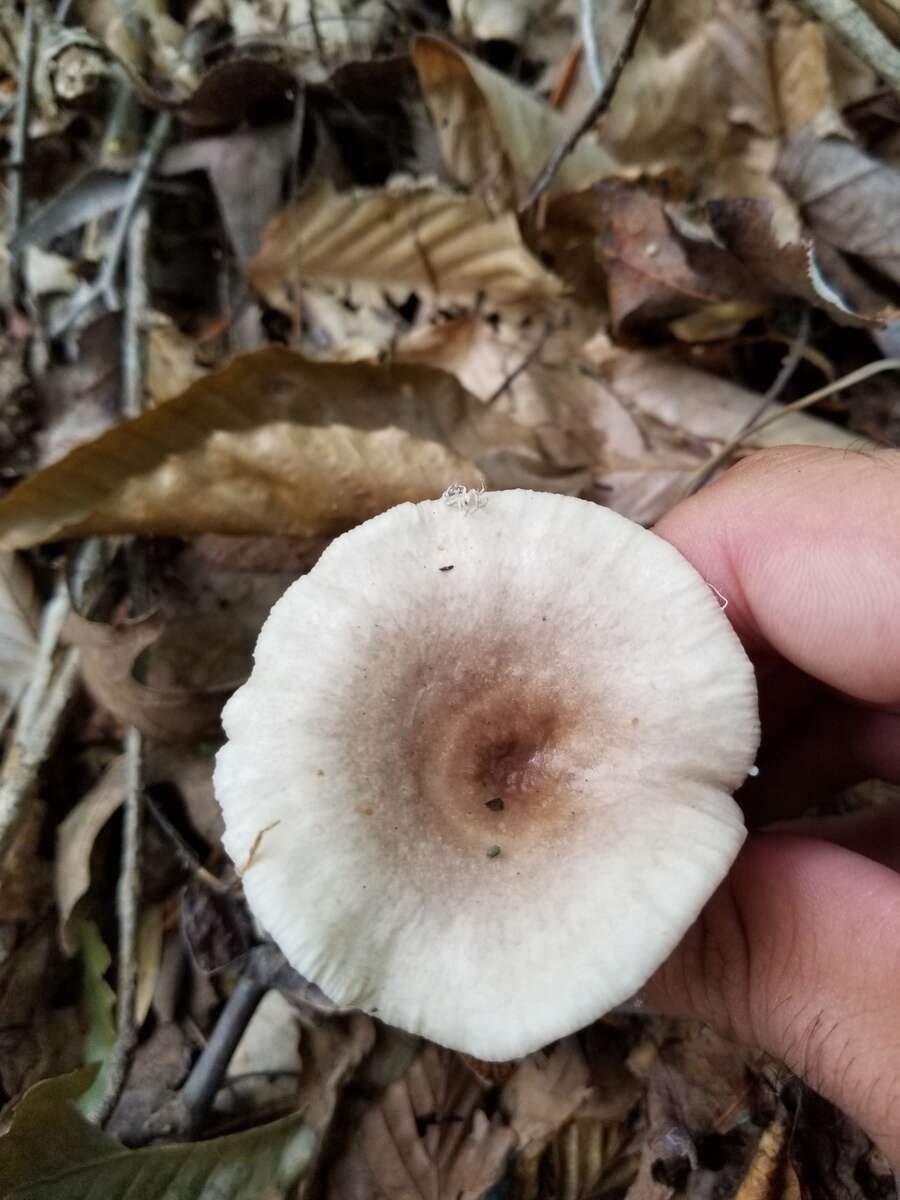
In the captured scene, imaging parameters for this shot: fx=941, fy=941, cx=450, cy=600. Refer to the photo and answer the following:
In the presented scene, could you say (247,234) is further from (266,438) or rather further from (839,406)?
(839,406)

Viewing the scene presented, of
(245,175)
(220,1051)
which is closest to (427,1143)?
(220,1051)

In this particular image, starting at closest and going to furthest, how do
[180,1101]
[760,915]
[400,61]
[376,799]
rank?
1. [376,799]
2. [760,915]
3. [180,1101]
4. [400,61]

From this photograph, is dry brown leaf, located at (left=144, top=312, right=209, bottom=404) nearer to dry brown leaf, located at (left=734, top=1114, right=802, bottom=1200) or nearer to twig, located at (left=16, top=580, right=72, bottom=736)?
twig, located at (left=16, top=580, right=72, bottom=736)

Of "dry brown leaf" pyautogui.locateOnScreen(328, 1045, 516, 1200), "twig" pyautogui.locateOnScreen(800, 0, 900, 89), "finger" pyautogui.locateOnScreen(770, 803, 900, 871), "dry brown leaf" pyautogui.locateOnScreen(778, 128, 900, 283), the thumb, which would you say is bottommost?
"dry brown leaf" pyautogui.locateOnScreen(328, 1045, 516, 1200)

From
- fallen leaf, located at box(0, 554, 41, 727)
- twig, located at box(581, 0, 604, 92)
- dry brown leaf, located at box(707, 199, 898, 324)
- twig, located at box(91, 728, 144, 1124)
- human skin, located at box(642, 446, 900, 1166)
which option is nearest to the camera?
human skin, located at box(642, 446, 900, 1166)

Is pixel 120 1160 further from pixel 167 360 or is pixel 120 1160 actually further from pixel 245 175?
pixel 245 175

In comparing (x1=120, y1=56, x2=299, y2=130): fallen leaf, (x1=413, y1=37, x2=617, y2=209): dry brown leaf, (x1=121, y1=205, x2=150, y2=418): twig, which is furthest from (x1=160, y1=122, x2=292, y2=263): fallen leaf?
(x1=413, y1=37, x2=617, y2=209): dry brown leaf

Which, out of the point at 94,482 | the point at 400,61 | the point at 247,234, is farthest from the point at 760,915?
the point at 400,61
